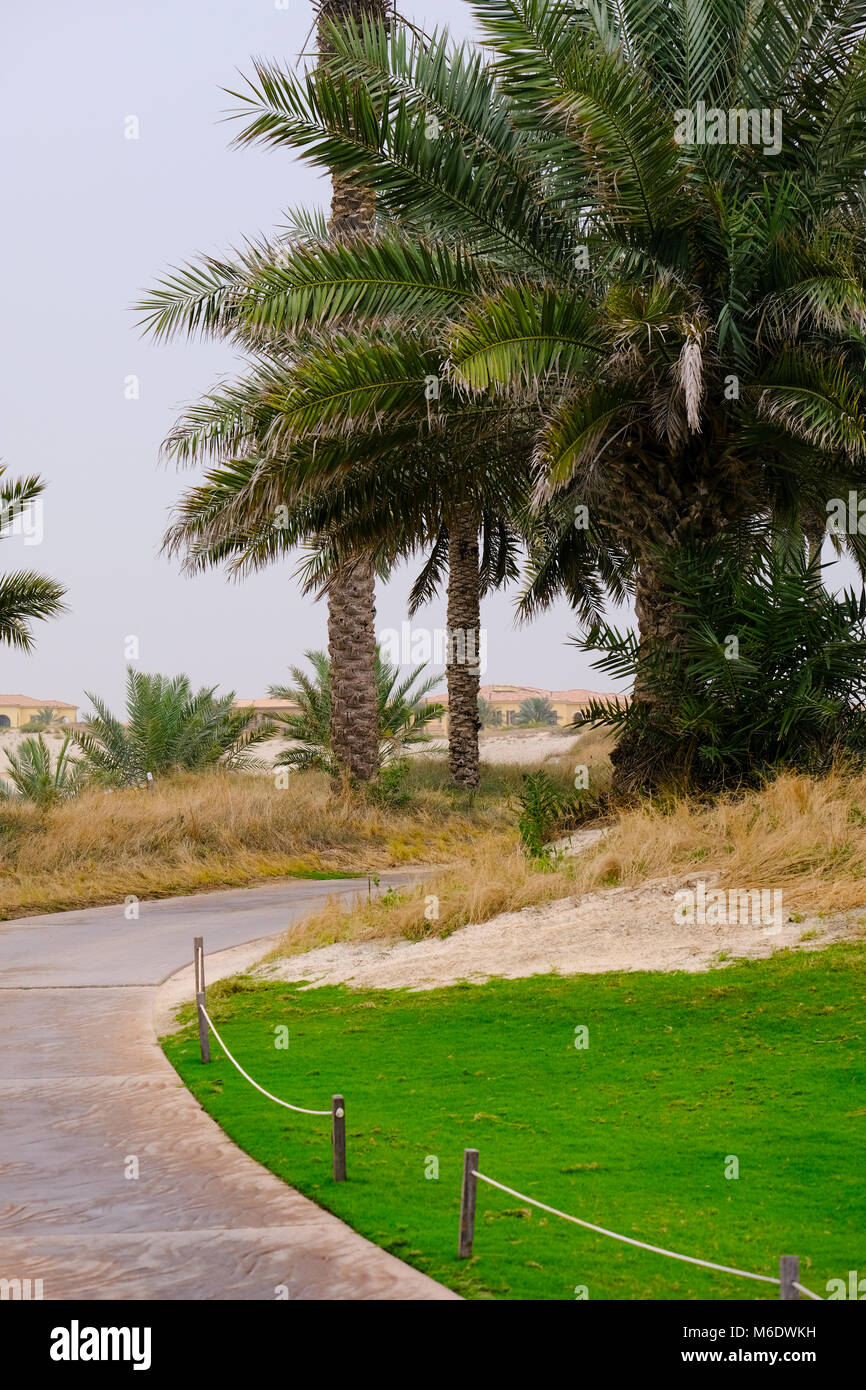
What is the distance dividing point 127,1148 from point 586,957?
4.48 metres

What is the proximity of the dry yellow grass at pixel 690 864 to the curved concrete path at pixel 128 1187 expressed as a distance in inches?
92.0

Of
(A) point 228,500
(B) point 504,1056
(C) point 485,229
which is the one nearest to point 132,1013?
(B) point 504,1056

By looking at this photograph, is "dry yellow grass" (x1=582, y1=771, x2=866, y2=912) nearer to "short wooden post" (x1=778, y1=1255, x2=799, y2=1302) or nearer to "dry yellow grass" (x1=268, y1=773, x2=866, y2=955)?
"dry yellow grass" (x1=268, y1=773, x2=866, y2=955)

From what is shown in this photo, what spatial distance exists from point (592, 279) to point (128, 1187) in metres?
10.4

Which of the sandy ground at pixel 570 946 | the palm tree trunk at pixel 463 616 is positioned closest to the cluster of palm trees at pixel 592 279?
the sandy ground at pixel 570 946

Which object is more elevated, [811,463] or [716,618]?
[811,463]

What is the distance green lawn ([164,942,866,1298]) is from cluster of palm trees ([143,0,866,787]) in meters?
4.55

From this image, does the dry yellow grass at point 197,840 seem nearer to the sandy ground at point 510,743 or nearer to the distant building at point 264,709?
the distant building at point 264,709

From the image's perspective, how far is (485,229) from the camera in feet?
43.9

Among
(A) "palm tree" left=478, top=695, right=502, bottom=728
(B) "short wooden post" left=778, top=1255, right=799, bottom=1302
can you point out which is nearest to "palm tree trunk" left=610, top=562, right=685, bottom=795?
(B) "short wooden post" left=778, top=1255, right=799, bottom=1302

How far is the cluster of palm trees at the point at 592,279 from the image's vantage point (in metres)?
11.8

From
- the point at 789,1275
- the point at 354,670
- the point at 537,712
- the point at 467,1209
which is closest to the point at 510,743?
the point at 537,712

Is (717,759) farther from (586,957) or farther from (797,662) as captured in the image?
(586,957)

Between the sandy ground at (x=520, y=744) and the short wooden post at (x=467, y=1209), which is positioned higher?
the short wooden post at (x=467, y=1209)
